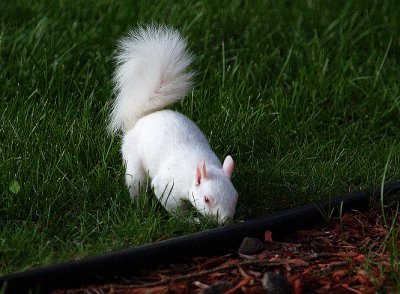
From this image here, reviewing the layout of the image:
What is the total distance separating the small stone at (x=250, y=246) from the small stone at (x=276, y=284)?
0.39 meters

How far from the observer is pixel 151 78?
4.46 metres

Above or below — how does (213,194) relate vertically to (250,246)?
above

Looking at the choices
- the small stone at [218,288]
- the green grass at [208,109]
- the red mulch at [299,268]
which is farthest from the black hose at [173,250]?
the small stone at [218,288]

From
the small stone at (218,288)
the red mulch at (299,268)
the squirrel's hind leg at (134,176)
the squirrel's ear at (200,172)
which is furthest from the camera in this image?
the squirrel's hind leg at (134,176)

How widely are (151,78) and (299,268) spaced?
146cm

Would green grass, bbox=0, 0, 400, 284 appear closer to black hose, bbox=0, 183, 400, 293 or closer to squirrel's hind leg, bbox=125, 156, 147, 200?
squirrel's hind leg, bbox=125, 156, 147, 200

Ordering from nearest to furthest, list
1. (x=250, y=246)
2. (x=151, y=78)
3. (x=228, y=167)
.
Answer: (x=250, y=246)
(x=228, y=167)
(x=151, y=78)

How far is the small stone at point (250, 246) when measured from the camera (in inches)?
142

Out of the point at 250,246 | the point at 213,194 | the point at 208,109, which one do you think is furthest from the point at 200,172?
the point at 208,109

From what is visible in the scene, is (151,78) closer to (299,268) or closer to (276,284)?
(299,268)

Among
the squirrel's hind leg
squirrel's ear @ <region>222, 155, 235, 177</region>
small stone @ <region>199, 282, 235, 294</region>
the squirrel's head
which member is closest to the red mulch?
small stone @ <region>199, 282, 235, 294</region>

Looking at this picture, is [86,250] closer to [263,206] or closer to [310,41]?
[263,206]

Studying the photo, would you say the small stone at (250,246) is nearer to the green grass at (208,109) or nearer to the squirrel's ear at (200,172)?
the green grass at (208,109)

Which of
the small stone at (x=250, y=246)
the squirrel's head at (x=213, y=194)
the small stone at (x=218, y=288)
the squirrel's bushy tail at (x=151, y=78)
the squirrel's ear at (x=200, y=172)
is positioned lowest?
the small stone at (x=218, y=288)
